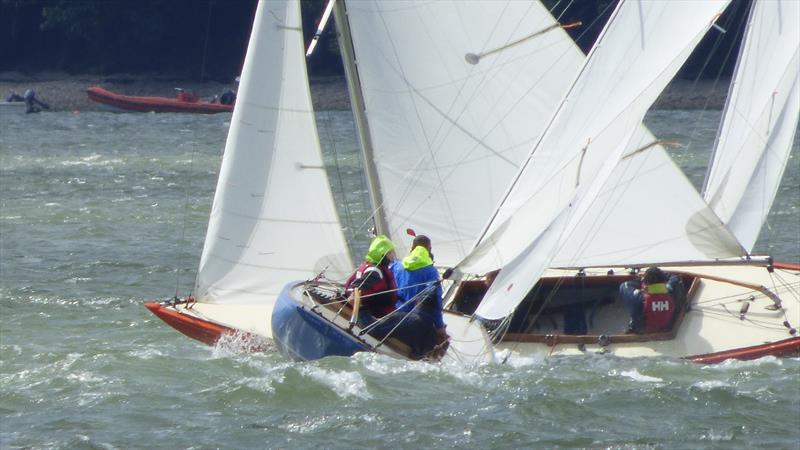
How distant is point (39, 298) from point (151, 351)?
12.1 feet

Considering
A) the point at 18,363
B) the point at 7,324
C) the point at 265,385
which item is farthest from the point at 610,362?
the point at 7,324

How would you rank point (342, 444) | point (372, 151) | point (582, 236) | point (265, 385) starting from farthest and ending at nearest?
point (372, 151), point (582, 236), point (265, 385), point (342, 444)

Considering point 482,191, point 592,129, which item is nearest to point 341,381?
point 592,129

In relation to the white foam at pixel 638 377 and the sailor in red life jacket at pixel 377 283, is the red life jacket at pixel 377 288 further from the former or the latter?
the white foam at pixel 638 377

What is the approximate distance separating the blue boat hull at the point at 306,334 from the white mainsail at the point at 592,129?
3.85 ft

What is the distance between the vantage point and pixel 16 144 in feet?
140

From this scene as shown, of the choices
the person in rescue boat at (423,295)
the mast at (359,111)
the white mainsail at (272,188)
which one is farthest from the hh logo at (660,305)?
the mast at (359,111)

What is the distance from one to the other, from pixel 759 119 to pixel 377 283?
5314mm

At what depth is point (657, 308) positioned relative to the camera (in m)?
14.0

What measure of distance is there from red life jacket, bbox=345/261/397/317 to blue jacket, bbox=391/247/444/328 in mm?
76

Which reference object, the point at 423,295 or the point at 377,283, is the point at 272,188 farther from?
the point at 423,295

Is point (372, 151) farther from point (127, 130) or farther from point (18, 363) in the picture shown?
point (127, 130)

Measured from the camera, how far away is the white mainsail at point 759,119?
54.7 ft

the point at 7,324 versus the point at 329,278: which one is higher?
the point at 329,278
